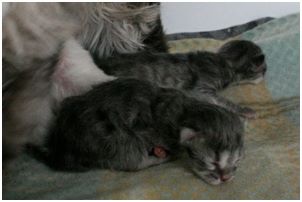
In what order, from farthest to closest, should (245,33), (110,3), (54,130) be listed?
(245,33), (110,3), (54,130)

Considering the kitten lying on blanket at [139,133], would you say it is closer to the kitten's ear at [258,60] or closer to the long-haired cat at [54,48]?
the long-haired cat at [54,48]

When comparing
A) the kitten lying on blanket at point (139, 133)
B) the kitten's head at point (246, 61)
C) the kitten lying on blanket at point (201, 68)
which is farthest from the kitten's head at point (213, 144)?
the kitten's head at point (246, 61)

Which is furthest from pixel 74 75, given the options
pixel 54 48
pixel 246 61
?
pixel 246 61

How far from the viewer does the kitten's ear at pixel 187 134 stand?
3.91ft

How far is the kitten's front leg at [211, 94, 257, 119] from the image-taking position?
5.00 feet

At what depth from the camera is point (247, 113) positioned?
1527 mm

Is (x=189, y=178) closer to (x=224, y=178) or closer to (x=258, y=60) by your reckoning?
(x=224, y=178)

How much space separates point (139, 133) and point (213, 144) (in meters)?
0.20

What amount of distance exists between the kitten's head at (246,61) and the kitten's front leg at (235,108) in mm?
161

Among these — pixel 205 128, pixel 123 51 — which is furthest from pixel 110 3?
pixel 205 128

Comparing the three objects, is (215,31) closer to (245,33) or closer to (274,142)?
(245,33)

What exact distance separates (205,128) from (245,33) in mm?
978

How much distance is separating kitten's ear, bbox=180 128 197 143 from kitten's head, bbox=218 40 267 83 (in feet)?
1.90

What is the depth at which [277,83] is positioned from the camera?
1.69 meters
